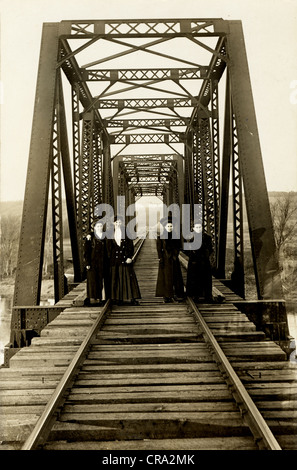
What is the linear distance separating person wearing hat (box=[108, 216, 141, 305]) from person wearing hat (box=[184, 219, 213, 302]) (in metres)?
1.12

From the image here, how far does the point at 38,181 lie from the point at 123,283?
2.48m

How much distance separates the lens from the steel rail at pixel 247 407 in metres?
3.09

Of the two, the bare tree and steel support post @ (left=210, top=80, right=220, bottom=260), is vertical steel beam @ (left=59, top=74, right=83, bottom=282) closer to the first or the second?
steel support post @ (left=210, top=80, right=220, bottom=260)

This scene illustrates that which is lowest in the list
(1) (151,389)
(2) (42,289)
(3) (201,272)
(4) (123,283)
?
Answer: (2) (42,289)

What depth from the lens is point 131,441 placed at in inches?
131

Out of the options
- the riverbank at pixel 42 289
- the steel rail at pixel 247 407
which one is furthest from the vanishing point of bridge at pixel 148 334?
the riverbank at pixel 42 289

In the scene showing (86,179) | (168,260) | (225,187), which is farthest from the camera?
(86,179)

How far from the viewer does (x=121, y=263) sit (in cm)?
792

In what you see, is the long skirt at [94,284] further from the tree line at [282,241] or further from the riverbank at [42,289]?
the riverbank at [42,289]

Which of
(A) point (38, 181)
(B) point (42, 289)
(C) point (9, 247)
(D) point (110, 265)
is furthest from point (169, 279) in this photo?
(C) point (9, 247)

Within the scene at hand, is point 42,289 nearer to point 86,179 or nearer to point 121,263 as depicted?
point 86,179

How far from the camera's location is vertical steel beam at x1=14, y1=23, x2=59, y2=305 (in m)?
7.51

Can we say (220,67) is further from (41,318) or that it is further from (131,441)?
(131,441)

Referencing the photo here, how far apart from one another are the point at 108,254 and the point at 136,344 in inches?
105
